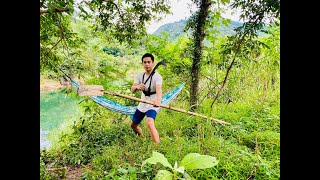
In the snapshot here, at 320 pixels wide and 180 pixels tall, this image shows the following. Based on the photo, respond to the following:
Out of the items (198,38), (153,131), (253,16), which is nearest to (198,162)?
(253,16)

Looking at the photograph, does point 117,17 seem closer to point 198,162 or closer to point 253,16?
point 253,16

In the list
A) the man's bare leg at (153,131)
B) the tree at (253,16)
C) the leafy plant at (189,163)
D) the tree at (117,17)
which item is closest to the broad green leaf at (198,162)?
the leafy plant at (189,163)

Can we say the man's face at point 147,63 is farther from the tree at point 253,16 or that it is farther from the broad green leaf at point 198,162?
the broad green leaf at point 198,162

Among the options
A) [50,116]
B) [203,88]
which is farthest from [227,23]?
[50,116]

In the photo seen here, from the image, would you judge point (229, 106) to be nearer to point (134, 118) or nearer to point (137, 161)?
point (134, 118)

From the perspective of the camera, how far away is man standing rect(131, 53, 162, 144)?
7.10 ft

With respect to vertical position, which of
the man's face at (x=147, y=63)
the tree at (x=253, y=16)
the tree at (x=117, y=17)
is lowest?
the man's face at (x=147, y=63)

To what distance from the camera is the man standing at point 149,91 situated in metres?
2.16

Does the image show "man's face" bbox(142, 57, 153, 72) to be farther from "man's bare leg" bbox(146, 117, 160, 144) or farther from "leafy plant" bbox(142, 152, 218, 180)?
"leafy plant" bbox(142, 152, 218, 180)

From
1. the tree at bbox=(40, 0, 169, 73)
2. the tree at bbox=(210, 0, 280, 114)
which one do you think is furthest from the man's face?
the tree at bbox=(210, 0, 280, 114)

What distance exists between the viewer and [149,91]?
7.44 feet

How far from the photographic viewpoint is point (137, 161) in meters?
1.89
